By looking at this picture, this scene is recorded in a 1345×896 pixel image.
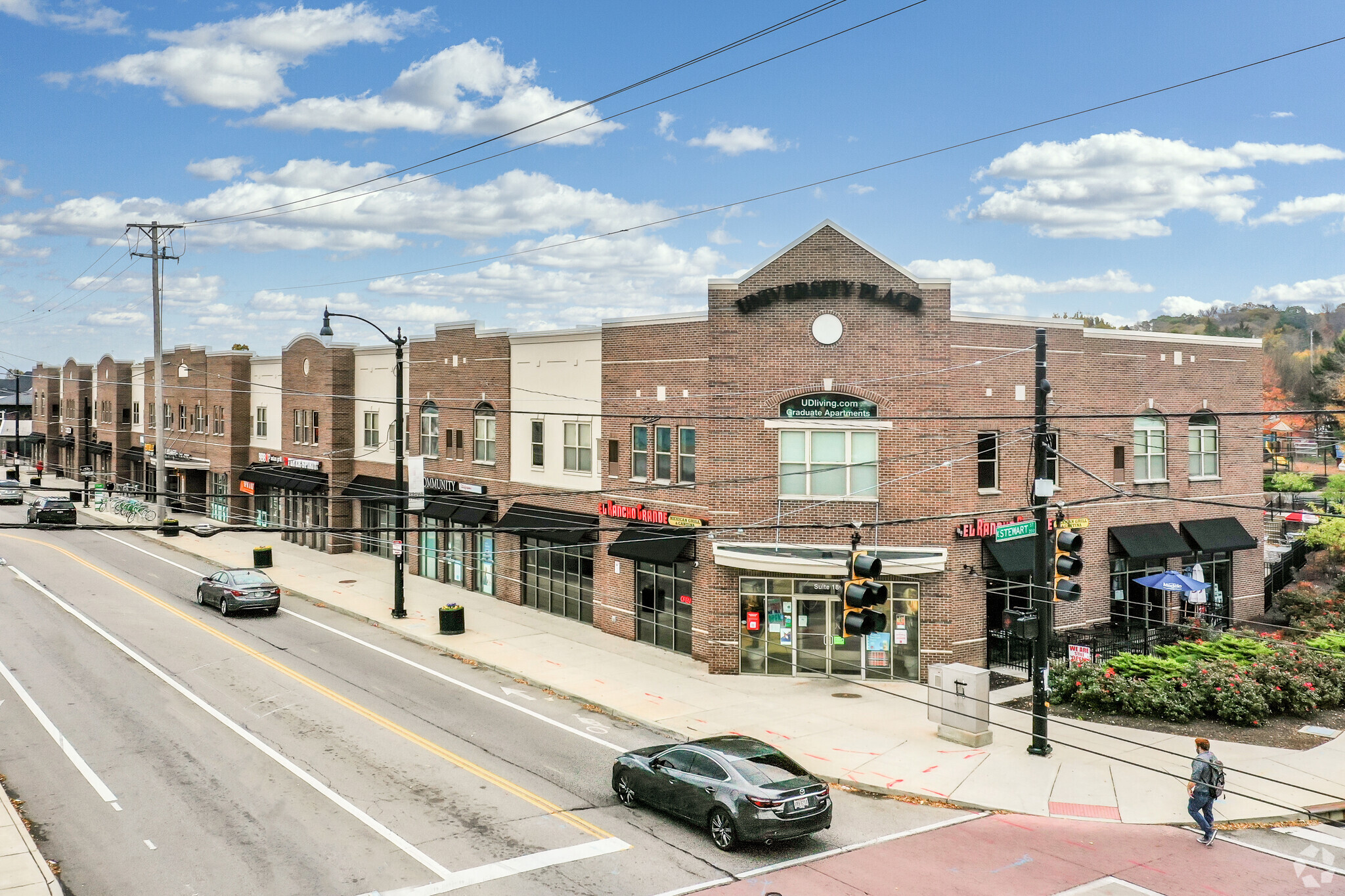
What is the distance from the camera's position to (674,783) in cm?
1535

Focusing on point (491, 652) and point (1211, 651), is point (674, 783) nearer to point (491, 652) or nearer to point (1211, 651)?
point (491, 652)

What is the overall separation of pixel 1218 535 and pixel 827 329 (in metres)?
16.4

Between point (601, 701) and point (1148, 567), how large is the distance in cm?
1833

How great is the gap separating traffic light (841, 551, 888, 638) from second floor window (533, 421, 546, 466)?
19.4 meters

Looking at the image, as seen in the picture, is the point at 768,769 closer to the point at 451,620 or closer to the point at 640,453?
the point at 640,453

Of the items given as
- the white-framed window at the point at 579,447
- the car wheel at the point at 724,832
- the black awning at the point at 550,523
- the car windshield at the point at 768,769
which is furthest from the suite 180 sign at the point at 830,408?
the car wheel at the point at 724,832

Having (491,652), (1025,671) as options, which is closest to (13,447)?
(491,652)

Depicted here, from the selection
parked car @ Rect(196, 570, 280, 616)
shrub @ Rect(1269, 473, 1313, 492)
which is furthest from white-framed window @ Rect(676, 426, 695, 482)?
shrub @ Rect(1269, 473, 1313, 492)

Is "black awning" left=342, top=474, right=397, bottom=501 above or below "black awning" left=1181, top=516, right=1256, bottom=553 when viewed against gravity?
above

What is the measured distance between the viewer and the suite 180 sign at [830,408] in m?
24.9

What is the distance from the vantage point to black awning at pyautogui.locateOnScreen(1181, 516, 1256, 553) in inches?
1231

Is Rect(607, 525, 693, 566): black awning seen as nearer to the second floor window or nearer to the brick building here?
the brick building

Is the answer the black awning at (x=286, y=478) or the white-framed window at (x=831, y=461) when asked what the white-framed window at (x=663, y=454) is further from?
the black awning at (x=286, y=478)

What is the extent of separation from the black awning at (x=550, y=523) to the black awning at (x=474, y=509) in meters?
1.31
